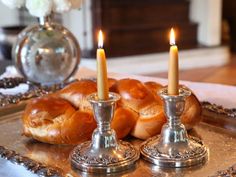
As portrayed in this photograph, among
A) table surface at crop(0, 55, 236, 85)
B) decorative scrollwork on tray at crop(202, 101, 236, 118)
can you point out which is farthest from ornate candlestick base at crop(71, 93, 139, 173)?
table surface at crop(0, 55, 236, 85)

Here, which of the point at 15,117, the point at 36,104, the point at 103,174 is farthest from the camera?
the point at 15,117

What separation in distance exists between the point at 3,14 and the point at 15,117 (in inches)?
138

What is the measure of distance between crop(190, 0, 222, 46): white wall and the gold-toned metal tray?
359 cm

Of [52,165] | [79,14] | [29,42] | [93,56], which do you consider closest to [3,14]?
[79,14]

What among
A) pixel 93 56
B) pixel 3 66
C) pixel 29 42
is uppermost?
pixel 29 42

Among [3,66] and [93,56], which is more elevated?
[3,66]

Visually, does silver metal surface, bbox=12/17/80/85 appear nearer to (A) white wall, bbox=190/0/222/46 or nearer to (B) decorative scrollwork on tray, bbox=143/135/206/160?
(B) decorative scrollwork on tray, bbox=143/135/206/160

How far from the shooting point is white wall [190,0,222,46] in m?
4.38

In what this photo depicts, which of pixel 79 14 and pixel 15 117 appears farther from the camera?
pixel 79 14

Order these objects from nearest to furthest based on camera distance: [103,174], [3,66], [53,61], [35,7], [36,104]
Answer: [103,174] < [36,104] < [35,7] < [53,61] < [3,66]

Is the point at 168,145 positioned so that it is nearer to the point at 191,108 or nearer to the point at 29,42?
the point at 191,108

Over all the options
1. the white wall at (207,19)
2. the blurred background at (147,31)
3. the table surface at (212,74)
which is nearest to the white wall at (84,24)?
the blurred background at (147,31)

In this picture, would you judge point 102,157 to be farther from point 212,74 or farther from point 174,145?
point 212,74

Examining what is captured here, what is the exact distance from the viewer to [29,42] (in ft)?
4.23
